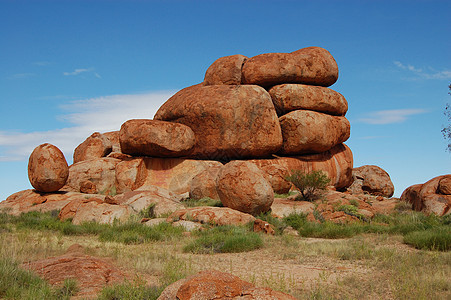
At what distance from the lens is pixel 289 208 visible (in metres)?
16.7

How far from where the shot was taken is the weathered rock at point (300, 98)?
26.3 meters

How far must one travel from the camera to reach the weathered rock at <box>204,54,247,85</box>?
91.4 ft

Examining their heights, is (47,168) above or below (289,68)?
below

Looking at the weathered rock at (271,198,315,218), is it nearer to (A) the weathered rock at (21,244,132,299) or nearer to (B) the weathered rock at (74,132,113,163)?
(A) the weathered rock at (21,244,132,299)

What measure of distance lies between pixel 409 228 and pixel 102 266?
9.59m

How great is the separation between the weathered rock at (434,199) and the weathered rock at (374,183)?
14.6m

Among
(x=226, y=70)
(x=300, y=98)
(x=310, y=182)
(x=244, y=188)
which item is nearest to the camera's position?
(x=244, y=188)

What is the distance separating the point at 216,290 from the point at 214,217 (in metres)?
9.95

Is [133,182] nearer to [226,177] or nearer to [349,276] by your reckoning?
[226,177]

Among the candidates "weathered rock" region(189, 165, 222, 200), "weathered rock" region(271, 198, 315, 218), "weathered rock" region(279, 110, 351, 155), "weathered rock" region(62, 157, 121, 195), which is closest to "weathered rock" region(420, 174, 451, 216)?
A: "weathered rock" region(271, 198, 315, 218)

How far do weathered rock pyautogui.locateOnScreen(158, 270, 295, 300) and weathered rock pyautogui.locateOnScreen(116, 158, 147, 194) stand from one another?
19786 millimetres

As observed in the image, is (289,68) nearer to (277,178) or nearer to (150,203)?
(277,178)

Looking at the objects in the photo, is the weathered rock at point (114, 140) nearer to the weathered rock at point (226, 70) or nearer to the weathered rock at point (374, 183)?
the weathered rock at point (226, 70)

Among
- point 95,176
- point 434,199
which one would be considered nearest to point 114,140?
point 95,176
